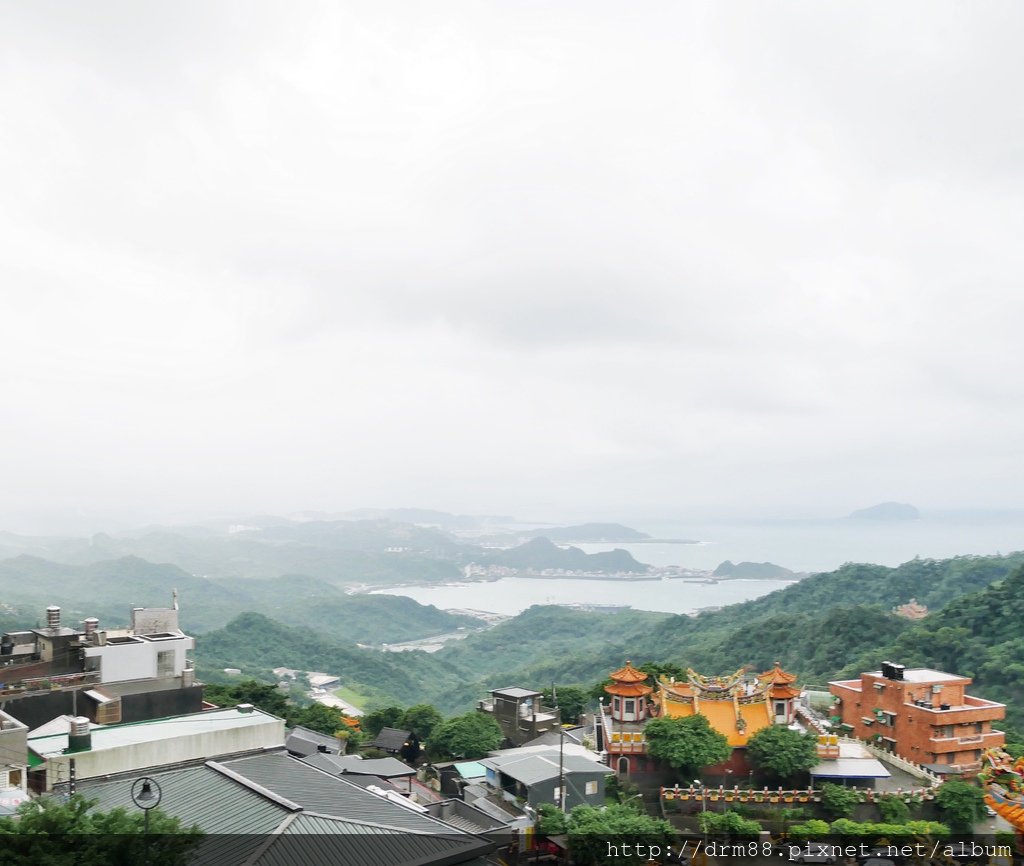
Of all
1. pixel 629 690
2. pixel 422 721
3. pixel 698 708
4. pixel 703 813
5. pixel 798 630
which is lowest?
pixel 798 630

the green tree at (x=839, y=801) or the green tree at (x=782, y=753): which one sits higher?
the green tree at (x=782, y=753)

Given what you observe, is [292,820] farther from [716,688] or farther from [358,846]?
[716,688]

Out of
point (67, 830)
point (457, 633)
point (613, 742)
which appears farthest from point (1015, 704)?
point (457, 633)

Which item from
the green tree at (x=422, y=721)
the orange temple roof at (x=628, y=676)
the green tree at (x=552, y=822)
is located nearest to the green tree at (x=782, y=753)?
the orange temple roof at (x=628, y=676)

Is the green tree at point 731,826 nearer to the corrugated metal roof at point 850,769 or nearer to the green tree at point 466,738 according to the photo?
the corrugated metal roof at point 850,769

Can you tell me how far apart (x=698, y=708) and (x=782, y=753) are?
10.1 ft

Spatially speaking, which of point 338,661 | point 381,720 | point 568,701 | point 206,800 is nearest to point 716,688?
point 568,701

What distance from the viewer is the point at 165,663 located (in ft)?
82.7

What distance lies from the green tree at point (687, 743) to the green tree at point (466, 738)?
23.6 ft

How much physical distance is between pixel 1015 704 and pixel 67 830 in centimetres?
4395

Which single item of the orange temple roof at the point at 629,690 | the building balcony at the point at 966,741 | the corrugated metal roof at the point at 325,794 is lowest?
the building balcony at the point at 966,741

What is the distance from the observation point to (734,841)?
21922 mm

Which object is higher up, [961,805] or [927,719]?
[927,719]

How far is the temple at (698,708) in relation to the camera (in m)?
25.7
